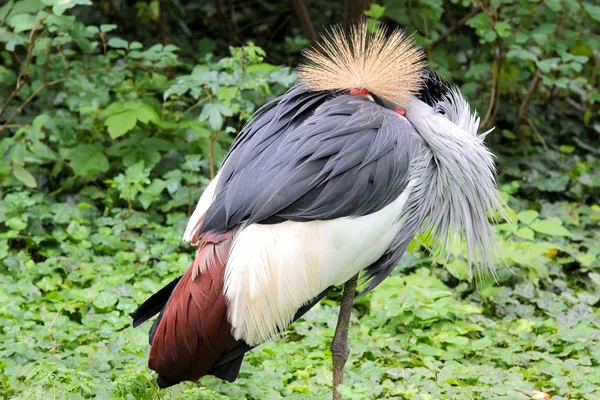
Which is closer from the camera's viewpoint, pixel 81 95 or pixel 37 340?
pixel 37 340

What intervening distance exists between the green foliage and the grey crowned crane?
0.24m

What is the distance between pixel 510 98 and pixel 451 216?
8.79 feet

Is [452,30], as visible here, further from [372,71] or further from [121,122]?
[372,71]

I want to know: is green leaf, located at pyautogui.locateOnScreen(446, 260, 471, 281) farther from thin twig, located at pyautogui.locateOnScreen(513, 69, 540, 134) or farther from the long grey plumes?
thin twig, located at pyautogui.locateOnScreen(513, 69, 540, 134)

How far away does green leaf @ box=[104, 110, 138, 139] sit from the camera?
3.67 m

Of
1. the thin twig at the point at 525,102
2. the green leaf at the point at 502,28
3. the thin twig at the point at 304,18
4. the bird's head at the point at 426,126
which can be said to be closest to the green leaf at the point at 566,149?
the thin twig at the point at 525,102

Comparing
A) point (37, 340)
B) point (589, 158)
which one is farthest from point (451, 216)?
point (589, 158)

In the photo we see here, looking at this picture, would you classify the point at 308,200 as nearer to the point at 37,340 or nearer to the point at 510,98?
the point at 37,340

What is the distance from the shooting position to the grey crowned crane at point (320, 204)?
2238mm

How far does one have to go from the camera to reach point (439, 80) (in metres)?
2.68

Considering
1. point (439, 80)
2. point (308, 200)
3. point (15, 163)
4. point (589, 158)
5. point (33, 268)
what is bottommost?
point (33, 268)

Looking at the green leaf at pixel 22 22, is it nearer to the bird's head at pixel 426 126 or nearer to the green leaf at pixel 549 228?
the bird's head at pixel 426 126

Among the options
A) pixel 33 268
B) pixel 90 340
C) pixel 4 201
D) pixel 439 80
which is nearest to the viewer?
pixel 439 80

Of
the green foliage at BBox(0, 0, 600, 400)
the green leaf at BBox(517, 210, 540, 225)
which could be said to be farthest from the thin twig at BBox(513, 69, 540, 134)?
the green leaf at BBox(517, 210, 540, 225)
